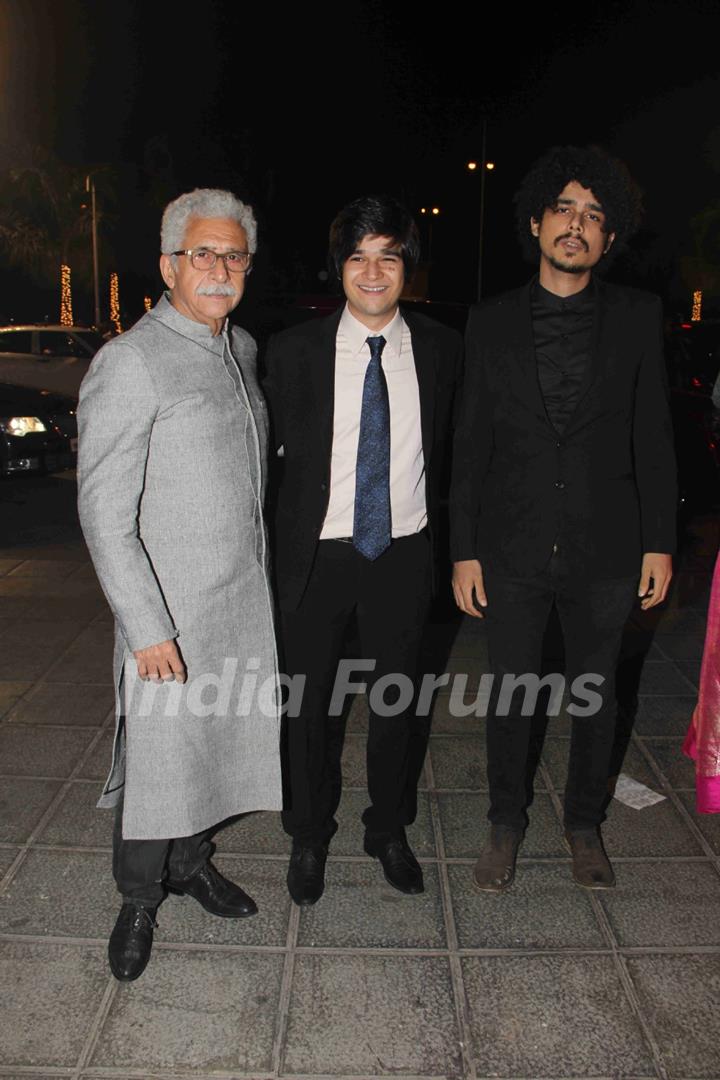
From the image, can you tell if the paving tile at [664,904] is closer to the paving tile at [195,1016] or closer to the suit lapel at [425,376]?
the paving tile at [195,1016]

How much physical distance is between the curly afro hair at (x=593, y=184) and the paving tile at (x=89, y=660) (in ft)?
10.2

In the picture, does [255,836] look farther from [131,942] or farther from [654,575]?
[654,575]

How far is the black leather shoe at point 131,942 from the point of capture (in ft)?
8.77

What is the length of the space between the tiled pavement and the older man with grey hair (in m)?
0.19

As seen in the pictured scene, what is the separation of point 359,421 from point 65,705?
2.39 metres

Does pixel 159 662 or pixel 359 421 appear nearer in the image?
pixel 159 662

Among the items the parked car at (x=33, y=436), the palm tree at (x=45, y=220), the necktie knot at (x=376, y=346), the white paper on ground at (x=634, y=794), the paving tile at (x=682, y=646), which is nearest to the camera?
the necktie knot at (x=376, y=346)

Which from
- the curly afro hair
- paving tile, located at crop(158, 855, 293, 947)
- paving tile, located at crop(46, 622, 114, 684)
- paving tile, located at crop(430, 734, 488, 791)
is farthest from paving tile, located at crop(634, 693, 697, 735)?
paving tile, located at crop(46, 622, 114, 684)

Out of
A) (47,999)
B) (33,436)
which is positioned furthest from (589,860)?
(33,436)

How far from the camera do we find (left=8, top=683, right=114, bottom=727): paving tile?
14.4 feet

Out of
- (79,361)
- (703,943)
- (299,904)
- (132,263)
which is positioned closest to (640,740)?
(703,943)

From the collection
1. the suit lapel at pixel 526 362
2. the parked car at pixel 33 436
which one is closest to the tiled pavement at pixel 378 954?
the suit lapel at pixel 526 362

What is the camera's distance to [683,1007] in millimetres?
2572

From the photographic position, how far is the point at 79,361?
14.4 m
